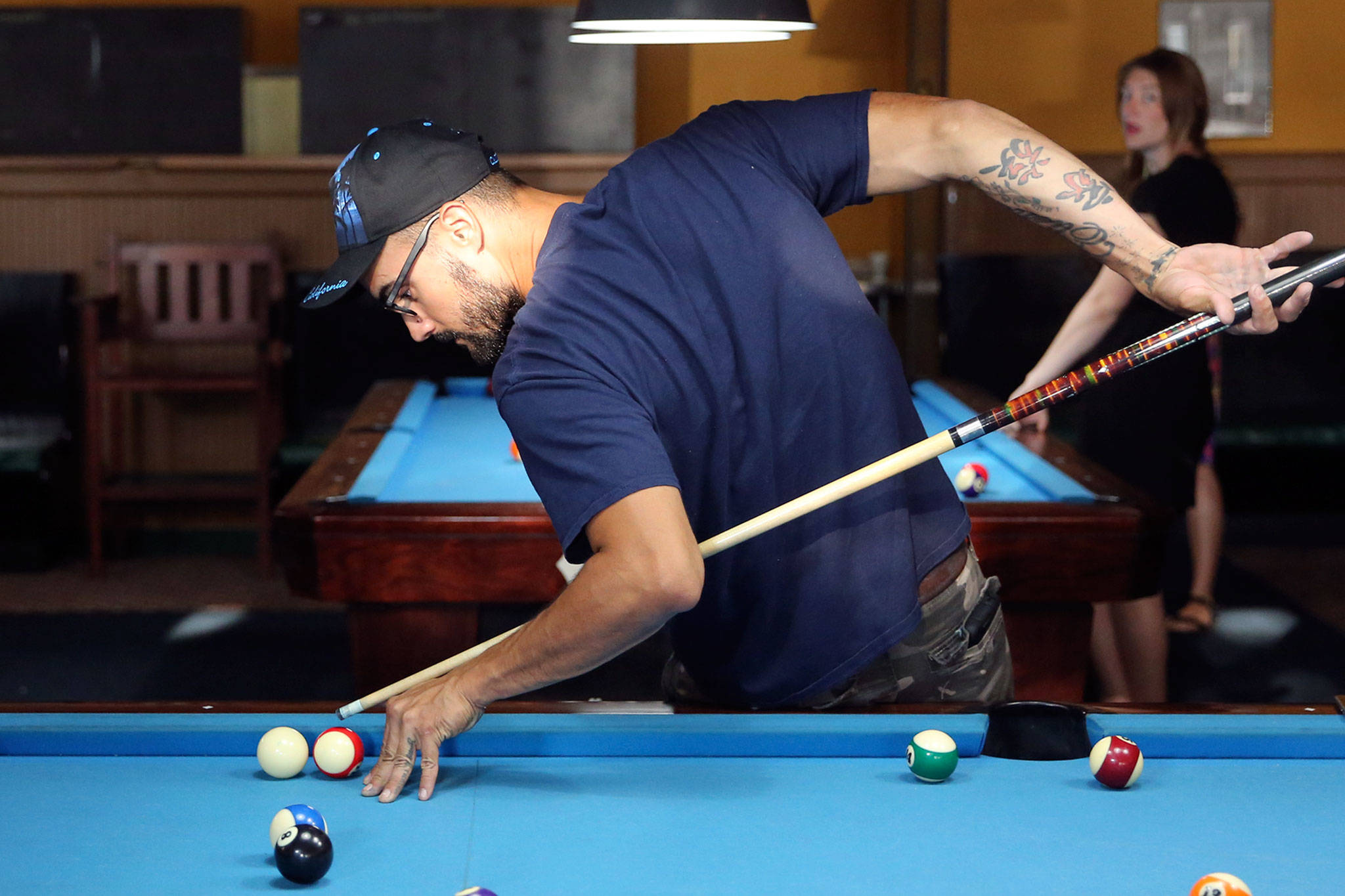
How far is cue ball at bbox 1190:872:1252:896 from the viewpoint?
3.51ft

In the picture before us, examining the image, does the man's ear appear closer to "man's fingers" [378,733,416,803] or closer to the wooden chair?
"man's fingers" [378,733,416,803]

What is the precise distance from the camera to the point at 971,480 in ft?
8.29

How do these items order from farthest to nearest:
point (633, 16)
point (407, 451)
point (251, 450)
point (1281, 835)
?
1. point (251, 450)
2. point (407, 451)
3. point (633, 16)
4. point (1281, 835)

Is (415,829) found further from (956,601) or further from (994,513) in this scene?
(994,513)

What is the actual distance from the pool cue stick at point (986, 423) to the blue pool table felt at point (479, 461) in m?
0.71

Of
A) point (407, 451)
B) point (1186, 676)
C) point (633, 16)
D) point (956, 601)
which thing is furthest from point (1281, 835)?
point (1186, 676)

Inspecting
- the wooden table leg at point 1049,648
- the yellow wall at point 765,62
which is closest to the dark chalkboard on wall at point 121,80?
the yellow wall at point 765,62

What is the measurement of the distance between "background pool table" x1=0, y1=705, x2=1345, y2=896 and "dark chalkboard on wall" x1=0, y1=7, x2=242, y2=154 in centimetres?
382

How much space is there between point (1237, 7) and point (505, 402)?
4.64 meters

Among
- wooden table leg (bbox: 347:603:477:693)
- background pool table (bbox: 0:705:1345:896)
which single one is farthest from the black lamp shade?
background pool table (bbox: 0:705:1345:896)

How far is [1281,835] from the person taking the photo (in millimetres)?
1259

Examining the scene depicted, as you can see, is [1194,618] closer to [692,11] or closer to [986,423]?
[692,11]

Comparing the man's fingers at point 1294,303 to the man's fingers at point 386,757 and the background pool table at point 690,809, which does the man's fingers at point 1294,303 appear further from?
the man's fingers at point 386,757

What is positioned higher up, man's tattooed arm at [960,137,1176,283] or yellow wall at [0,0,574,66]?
yellow wall at [0,0,574,66]
